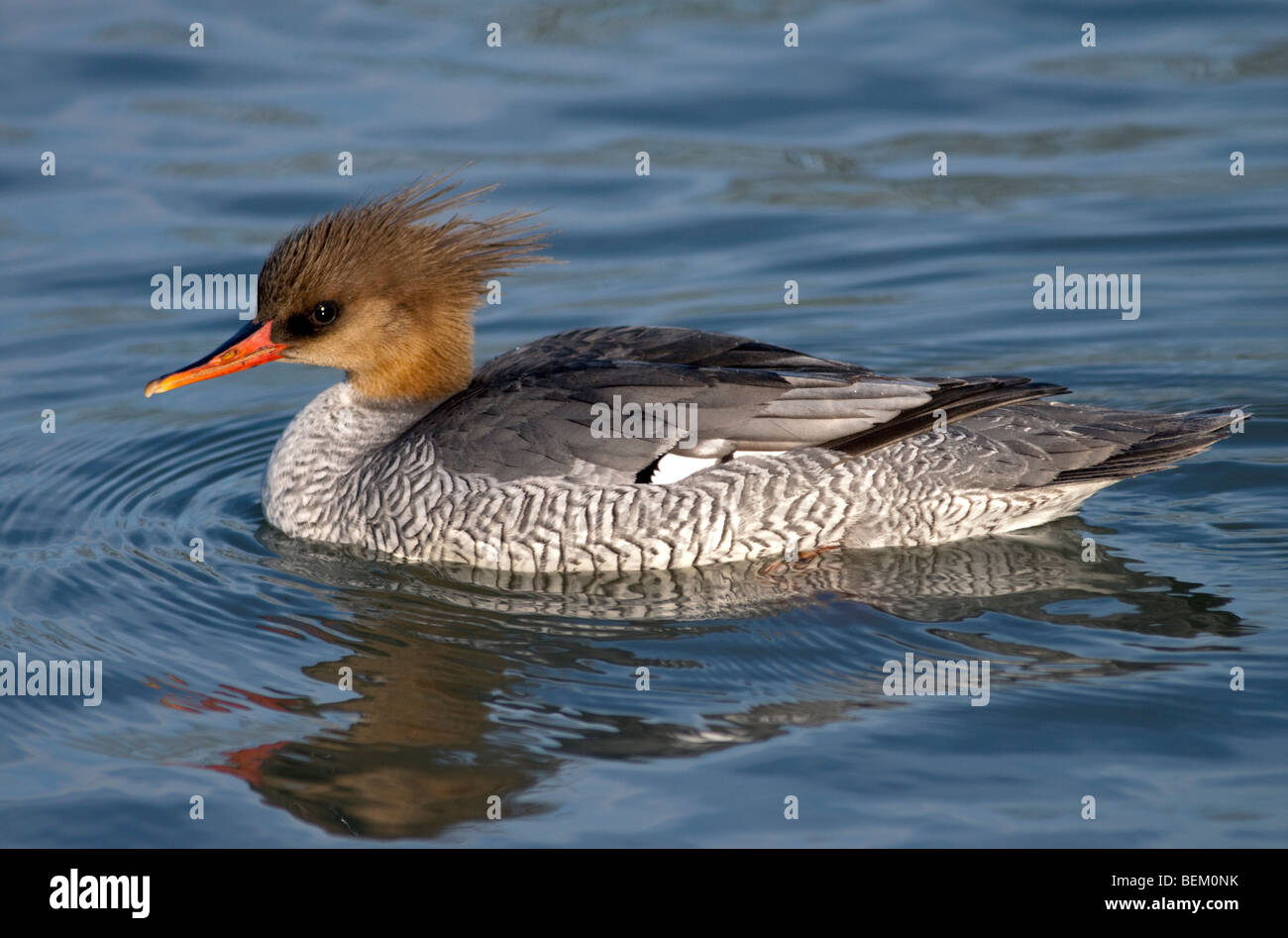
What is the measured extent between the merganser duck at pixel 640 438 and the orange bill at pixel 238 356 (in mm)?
11

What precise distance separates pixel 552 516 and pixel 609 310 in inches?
145

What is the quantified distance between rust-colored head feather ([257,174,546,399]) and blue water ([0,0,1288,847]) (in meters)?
1.05

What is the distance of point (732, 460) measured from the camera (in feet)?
25.8

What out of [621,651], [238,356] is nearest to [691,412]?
[621,651]

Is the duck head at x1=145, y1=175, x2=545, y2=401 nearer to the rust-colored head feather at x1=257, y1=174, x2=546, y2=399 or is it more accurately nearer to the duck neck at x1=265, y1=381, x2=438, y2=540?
the rust-colored head feather at x1=257, y1=174, x2=546, y2=399

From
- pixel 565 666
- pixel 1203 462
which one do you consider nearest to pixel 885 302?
pixel 1203 462

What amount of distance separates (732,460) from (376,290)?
1.95m

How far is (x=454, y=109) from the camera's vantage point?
13953mm

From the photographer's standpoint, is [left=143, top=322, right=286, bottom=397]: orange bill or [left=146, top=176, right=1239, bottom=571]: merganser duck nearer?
[left=146, top=176, right=1239, bottom=571]: merganser duck

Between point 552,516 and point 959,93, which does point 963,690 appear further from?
point 959,93

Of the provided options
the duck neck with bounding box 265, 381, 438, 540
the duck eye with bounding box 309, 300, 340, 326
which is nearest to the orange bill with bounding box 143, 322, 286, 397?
the duck eye with bounding box 309, 300, 340, 326

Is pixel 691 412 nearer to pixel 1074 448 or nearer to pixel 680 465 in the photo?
pixel 680 465

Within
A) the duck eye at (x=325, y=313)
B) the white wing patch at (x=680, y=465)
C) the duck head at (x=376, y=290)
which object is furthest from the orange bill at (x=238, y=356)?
the white wing patch at (x=680, y=465)

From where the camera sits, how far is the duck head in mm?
8078
